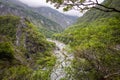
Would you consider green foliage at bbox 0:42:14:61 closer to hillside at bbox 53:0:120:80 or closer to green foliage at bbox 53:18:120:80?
hillside at bbox 53:0:120:80

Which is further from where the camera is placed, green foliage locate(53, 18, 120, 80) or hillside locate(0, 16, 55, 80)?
hillside locate(0, 16, 55, 80)

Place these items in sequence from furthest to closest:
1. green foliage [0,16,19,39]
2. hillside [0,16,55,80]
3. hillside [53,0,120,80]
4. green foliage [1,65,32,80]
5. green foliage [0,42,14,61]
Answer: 1. green foliage [0,16,19,39]
2. hillside [0,16,55,80]
3. green foliage [0,42,14,61]
4. green foliage [1,65,32,80]
5. hillside [53,0,120,80]

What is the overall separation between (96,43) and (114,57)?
2189 millimetres

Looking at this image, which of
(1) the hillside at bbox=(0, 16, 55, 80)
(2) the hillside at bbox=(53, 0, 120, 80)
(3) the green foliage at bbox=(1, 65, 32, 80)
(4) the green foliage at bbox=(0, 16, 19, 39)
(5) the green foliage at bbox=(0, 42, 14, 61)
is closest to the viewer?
(2) the hillside at bbox=(53, 0, 120, 80)

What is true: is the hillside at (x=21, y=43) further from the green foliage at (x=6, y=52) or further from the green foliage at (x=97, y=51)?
the green foliage at (x=97, y=51)

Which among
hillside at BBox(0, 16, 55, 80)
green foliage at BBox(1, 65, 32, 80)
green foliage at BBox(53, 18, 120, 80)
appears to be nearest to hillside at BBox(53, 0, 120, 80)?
green foliage at BBox(53, 18, 120, 80)

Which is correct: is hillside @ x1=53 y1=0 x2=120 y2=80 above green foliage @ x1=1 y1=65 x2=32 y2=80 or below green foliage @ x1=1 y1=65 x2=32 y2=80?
above

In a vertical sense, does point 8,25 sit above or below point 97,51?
below

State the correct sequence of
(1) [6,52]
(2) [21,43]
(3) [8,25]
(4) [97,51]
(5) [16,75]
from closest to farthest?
1. (4) [97,51]
2. (5) [16,75]
3. (1) [6,52]
4. (2) [21,43]
5. (3) [8,25]

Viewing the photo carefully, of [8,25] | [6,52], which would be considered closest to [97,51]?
[6,52]

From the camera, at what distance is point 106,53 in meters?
17.1

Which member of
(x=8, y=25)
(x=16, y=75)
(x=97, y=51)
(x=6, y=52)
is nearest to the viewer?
(x=97, y=51)

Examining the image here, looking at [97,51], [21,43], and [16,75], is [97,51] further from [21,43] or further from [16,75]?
[21,43]

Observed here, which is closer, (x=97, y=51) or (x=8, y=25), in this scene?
(x=97, y=51)
